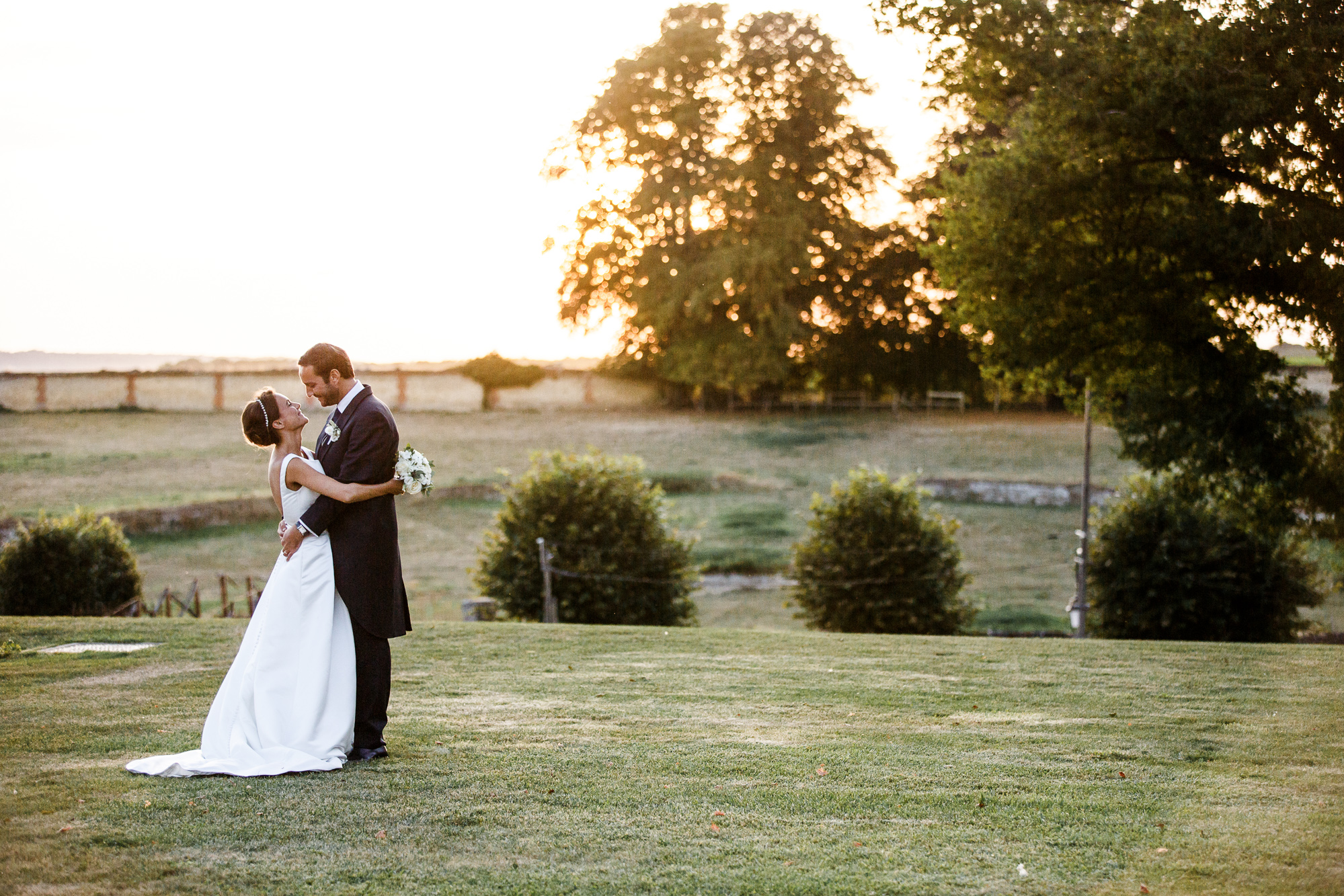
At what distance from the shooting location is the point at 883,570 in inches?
785

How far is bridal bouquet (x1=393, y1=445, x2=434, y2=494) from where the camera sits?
635 cm

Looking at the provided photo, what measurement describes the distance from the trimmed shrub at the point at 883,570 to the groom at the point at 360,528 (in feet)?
46.4

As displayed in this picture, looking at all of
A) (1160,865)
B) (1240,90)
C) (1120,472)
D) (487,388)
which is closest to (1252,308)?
(1240,90)

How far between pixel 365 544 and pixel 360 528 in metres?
0.10

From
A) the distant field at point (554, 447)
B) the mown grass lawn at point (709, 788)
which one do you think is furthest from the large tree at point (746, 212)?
the mown grass lawn at point (709, 788)

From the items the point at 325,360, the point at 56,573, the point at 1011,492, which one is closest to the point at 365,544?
the point at 325,360

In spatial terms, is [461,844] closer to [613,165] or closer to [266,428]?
[266,428]

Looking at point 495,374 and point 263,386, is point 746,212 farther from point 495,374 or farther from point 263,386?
point 263,386

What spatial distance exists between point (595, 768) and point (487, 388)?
50.9 m

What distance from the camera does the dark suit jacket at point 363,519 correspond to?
626cm

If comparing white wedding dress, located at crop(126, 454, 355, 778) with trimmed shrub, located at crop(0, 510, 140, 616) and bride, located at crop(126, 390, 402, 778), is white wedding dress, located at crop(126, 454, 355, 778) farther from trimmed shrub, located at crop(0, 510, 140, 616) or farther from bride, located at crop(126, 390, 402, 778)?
trimmed shrub, located at crop(0, 510, 140, 616)

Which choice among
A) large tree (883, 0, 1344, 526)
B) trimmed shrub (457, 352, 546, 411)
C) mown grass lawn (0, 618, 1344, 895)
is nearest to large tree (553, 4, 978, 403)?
trimmed shrub (457, 352, 546, 411)

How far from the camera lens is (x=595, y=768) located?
6195 mm

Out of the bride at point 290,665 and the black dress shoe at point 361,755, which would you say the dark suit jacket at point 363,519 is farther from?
the black dress shoe at point 361,755
